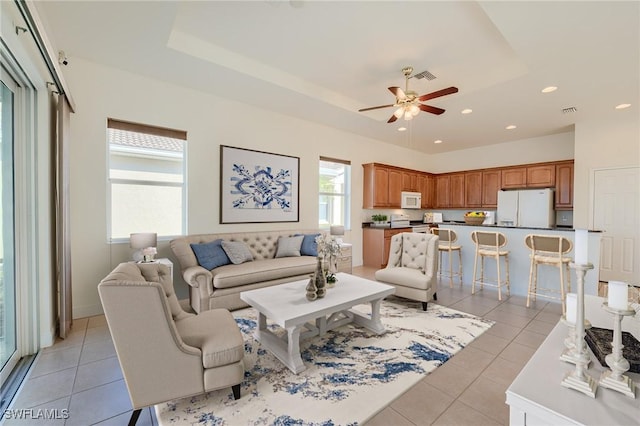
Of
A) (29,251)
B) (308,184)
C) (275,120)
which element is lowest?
(29,251)

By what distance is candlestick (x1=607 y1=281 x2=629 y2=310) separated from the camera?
1054 millimetres

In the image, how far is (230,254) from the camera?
3785mm

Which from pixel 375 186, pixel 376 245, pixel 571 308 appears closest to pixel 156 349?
pixel 571 308

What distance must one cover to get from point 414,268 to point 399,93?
2.36 m

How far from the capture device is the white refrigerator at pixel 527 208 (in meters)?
5.78

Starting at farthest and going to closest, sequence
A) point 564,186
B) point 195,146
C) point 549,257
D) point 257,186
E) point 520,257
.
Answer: point 564,186, point 257,186, point 520,257, point 195,146, point 549,257

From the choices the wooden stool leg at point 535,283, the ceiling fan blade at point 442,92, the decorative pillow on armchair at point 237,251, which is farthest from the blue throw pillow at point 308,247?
the wooden stool leg at point 535,283

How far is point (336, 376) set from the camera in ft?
7.00

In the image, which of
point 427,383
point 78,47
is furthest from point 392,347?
point 78,47

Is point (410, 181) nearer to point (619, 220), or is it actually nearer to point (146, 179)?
point (619, 220)

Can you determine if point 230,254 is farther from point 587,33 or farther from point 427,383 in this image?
point 587,33

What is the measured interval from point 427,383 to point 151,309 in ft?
6.59

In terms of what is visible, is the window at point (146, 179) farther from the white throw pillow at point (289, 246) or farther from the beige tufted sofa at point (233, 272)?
the white throw pillow at point (289, 246)

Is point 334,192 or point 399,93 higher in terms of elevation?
point 399,93
